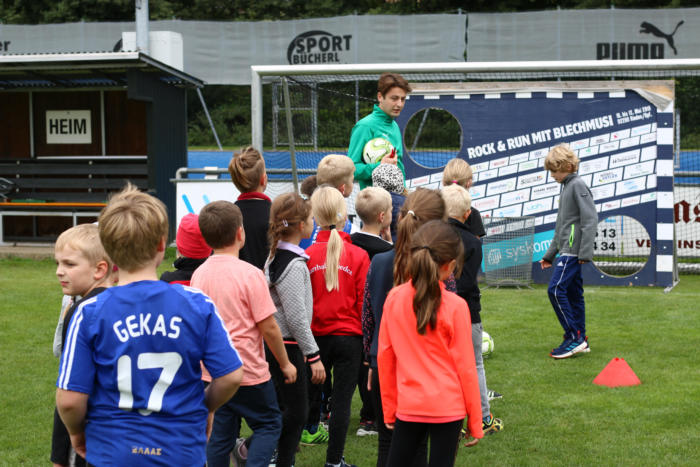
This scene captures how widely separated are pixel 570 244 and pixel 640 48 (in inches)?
562

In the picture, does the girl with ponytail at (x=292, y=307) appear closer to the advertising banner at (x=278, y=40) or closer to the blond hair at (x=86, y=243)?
the blond hair at (x=86, y=243)

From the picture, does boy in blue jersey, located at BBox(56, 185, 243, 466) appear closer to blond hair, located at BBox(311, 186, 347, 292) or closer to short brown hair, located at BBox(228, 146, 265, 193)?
blond hair, located at BBox(311, 186, 347, 292)

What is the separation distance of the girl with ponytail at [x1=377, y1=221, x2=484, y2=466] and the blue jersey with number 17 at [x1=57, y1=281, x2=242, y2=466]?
3.23 feet

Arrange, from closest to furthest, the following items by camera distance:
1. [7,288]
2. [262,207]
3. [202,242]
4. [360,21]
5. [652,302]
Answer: [202,242] → [262,207] → [652,302] → [7,288] → [360,21]

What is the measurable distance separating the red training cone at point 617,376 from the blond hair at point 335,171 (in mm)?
2724

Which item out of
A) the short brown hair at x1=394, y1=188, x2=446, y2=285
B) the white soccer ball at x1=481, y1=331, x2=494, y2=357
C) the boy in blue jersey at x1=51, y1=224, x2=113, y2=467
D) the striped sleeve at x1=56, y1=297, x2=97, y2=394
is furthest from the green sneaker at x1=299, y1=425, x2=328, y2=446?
the striped sleeve at x1=56, y1=297, x2=97, y2=394

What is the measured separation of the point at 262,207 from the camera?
459cm

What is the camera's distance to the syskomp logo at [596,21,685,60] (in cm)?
1941

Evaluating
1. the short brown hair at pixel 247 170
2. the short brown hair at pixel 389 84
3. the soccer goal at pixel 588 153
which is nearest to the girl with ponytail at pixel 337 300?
the short brown hair at pixel 247 170

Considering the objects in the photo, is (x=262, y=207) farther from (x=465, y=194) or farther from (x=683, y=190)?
(x=683, y=190)

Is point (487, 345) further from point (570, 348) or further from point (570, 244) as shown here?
point (570, 244)

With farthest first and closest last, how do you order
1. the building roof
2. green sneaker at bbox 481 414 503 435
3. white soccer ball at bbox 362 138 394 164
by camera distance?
the building roof
white soccer ball at bbox 362 138 394 164
green sneaker at bbox 481 414 503 435

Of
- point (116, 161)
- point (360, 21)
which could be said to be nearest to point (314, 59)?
point (360, 21)

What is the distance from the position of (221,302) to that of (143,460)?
116cm
